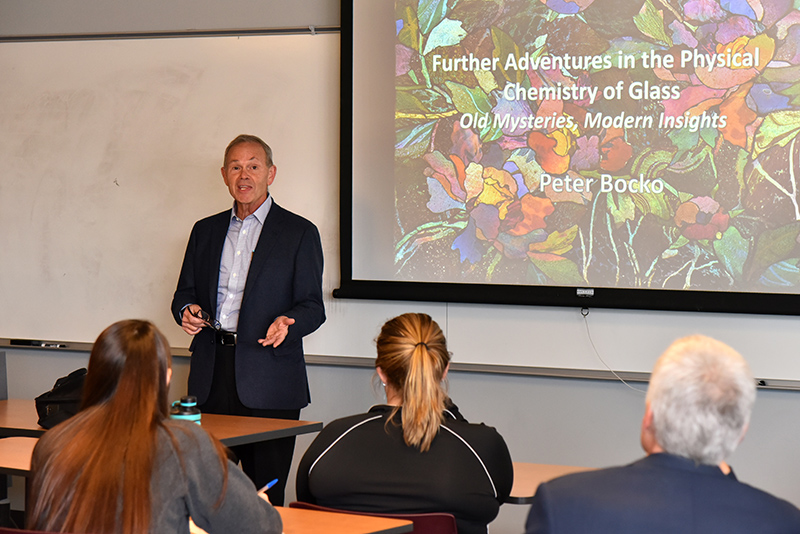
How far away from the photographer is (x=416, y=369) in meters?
2.24

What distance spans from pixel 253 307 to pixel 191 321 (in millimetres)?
255

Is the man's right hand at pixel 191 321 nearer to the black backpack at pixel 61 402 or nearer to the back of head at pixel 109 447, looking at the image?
the black backpack at pixel 61 402

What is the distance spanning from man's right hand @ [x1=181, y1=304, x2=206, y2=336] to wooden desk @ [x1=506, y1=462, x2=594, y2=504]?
143 centimetres

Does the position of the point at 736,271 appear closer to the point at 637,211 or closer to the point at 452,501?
the point at 637,211

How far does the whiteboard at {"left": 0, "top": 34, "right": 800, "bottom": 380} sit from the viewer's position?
388 cm

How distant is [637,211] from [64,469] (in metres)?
2.69

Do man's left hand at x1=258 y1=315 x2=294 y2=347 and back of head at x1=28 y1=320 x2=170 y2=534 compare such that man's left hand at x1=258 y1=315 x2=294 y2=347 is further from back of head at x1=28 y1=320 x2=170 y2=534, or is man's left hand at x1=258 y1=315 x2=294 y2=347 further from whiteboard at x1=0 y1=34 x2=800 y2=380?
back of head at x1=28 y1=320 x2=170 y2=534

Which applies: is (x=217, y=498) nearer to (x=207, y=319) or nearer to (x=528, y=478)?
(x=528, y=478)

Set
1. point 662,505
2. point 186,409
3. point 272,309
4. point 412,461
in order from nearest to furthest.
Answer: point 662,505, point 412,461, point 186,409, point 272,309

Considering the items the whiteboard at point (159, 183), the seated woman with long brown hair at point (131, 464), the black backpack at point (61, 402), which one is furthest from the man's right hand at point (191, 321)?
the seated woman with long brown hair at point (131, 464)

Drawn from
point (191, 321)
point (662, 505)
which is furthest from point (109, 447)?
point (191, 321)

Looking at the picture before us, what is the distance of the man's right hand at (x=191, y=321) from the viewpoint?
11.1ft

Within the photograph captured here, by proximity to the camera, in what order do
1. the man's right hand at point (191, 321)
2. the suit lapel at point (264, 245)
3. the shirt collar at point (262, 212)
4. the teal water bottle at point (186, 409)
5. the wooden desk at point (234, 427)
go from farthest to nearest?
the shirt collar at point (262, 212), the suit lapel at point (264, 245), the man's right hand at point (191, 321), the wooden desk at point (234, 427), the teal water bottle at point (186, 409)

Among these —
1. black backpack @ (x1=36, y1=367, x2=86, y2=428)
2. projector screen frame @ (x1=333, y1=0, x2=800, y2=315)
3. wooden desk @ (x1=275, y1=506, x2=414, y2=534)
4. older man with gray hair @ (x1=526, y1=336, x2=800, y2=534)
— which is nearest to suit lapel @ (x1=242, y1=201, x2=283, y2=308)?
projector screen frame @ (x1=333, y1=0, x2=800, y2=315)
